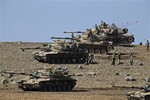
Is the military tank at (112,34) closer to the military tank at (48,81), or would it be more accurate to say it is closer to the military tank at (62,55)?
the military tank at (62,55)

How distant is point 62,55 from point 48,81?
2154 cm

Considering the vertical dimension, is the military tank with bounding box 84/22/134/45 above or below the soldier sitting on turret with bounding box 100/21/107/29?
below

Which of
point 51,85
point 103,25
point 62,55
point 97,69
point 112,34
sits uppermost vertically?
point 103,25

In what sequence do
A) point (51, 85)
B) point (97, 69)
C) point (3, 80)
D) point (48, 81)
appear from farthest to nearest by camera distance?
point (97, 69), point (3, 80), point (51, 85), point (48, 81)

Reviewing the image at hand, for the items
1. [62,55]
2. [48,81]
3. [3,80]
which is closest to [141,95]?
[48,81]

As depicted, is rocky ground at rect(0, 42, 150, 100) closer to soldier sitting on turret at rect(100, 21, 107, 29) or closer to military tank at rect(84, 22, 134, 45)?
military tank at rect(84, 22, 134, 45)

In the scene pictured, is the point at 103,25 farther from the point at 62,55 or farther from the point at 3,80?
the point at 3,80

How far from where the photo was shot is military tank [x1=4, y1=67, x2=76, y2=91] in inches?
1688

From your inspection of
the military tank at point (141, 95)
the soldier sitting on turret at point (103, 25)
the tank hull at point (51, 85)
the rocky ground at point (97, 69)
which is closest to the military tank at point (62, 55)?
the rocky ground at point (97, 69)

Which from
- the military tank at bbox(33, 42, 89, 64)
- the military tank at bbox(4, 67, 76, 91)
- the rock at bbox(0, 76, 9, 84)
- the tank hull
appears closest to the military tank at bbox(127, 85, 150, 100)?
the military tank at bbox(4, 67, 76, 91)

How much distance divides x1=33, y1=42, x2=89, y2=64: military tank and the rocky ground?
34.2 inches

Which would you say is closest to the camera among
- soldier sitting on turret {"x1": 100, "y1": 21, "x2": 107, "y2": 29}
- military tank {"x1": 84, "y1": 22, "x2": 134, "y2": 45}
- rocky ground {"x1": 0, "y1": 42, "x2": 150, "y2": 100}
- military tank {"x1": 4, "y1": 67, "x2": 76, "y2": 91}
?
military tank {"x1": 4, "y1": 67, "x2": 76, "y2": 91}

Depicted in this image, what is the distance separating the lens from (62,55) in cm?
6438

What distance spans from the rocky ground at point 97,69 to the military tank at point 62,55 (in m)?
0.87
